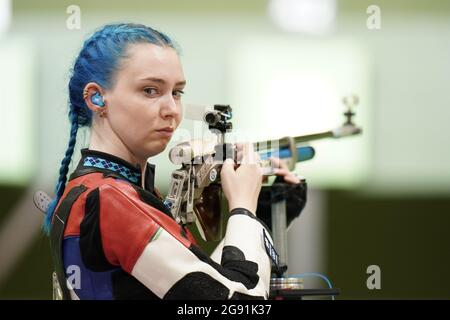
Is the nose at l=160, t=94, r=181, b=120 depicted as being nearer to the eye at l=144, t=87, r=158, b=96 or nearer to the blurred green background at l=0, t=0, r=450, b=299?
the eye at l=144, t=87, r=158, b=96

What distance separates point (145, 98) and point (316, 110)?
1239 mm

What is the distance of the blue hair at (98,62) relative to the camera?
1.49m

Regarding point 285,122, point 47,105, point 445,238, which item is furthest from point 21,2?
point 445,238

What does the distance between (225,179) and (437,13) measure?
1469mm

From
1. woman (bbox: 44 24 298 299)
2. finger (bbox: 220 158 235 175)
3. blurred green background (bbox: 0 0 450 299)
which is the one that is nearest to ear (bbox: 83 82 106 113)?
woman (bbox: 44 24 298 299)

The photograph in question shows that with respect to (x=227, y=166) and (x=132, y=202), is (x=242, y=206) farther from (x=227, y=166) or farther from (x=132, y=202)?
(x=132, y=202)

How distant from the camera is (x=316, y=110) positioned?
2.63 metres

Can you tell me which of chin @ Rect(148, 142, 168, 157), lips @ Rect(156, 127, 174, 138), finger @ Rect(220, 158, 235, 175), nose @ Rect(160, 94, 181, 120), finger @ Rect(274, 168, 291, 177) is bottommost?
finger @ Rect(274, 168, 291, 177)

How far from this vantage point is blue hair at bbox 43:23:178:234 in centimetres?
149

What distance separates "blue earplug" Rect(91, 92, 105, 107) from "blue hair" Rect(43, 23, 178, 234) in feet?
0.08

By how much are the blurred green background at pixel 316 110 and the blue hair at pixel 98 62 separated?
0.63 m

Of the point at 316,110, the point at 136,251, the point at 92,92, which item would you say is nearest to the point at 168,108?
the point at 92,92

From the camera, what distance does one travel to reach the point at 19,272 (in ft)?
7.93

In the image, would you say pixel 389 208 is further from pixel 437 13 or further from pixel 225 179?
pixel 225 179
